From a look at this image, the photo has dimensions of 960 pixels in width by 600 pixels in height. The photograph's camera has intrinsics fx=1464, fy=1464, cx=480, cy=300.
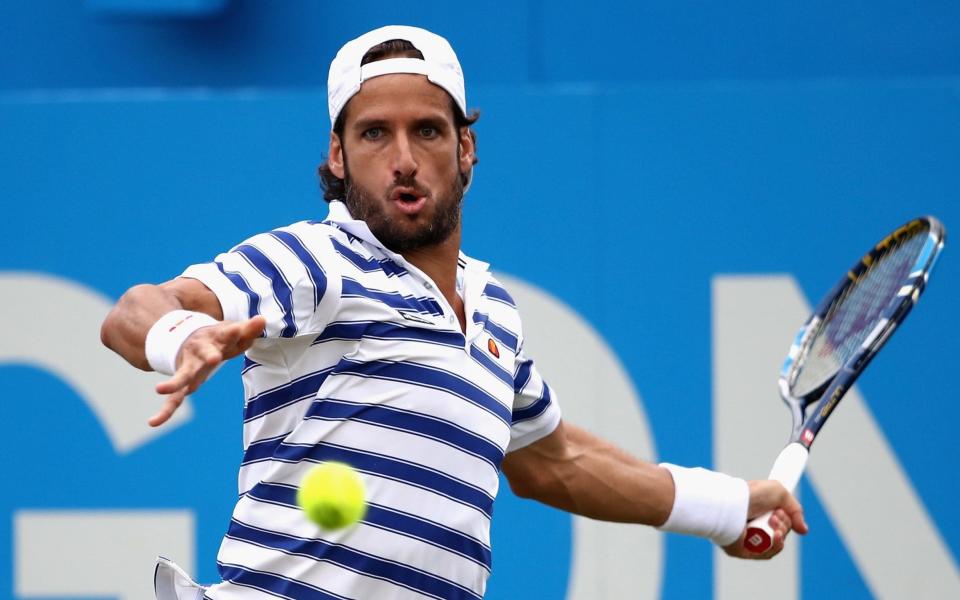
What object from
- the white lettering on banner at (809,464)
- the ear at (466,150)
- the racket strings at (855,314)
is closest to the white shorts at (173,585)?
the ear at (466,150)

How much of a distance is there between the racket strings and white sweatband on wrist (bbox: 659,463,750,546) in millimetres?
455

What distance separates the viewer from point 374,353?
2.61 metres

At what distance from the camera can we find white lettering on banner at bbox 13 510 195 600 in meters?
4.61

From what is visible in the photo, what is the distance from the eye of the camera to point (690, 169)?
4656 mm

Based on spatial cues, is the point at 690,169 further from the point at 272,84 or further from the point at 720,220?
the point at 272,84

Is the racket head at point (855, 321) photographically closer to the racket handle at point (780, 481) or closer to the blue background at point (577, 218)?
the racket handle at point (780, 481)

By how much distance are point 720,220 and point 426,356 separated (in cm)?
219

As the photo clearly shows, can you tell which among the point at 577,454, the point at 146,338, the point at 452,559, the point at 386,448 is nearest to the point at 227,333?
the point at 146,338

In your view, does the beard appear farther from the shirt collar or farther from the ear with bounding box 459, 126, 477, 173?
the ear with bounding box 459, 126, 477, 173

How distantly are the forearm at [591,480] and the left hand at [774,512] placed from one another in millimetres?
195

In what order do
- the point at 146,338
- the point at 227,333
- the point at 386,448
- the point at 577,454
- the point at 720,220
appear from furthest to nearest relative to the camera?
1. the point at 720,220
2. the point at 577,454
3. the point at 386,448
4. the point at 146,338
5. the point at 227,333

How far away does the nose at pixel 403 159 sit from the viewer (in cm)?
278

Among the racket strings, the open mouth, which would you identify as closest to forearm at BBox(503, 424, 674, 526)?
the racket strings

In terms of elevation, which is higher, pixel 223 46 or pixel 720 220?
pixel 223 46
